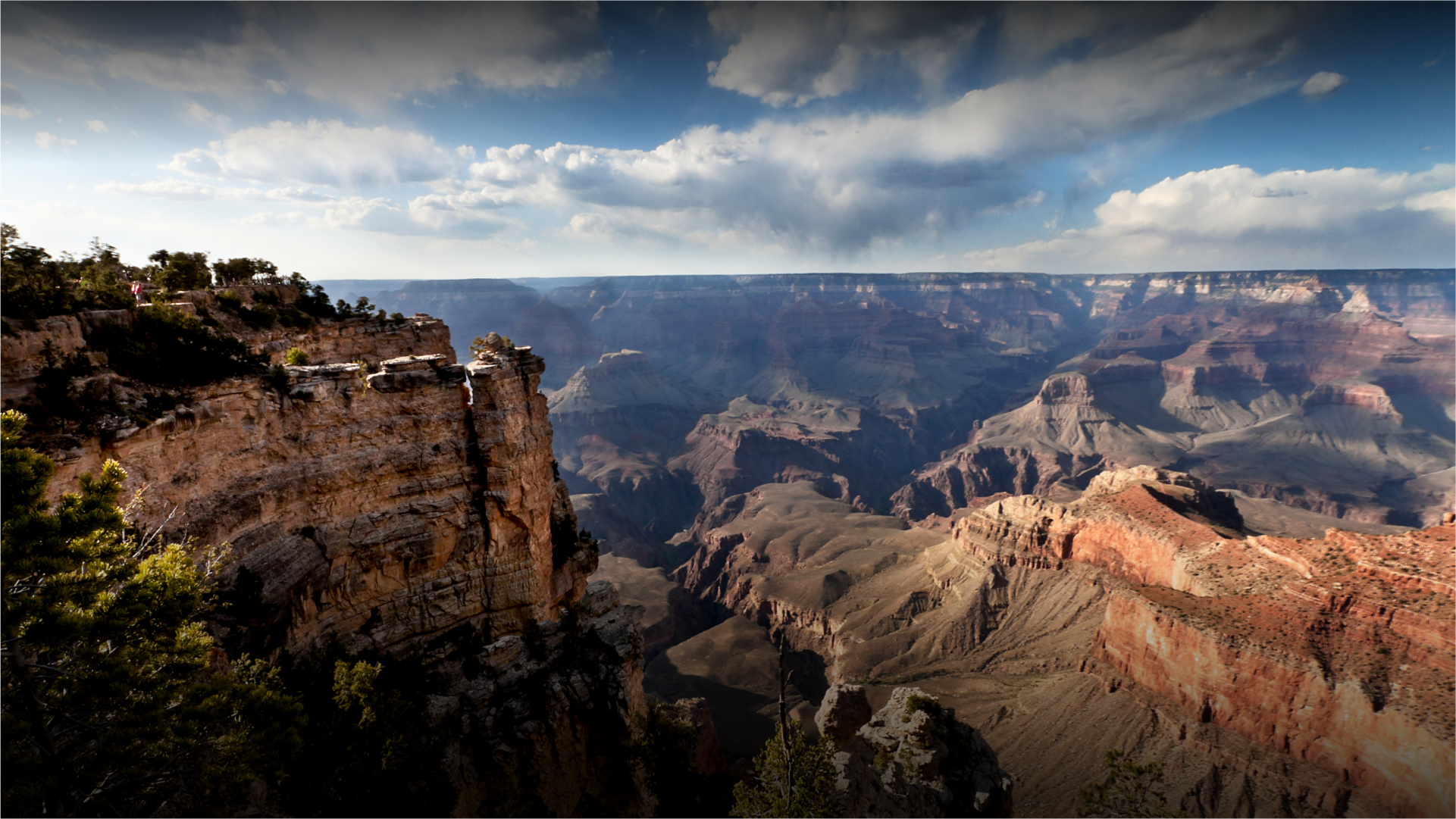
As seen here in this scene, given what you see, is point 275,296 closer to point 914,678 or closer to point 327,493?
point 327,493

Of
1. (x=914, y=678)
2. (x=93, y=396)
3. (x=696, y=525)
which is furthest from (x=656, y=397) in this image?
(x=93, y=396)

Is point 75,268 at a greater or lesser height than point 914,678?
greater

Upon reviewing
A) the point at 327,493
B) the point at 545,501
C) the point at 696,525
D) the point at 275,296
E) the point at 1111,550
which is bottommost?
the point at 696,525

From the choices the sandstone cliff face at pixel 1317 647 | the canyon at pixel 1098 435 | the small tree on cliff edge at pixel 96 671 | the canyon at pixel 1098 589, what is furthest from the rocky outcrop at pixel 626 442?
the small tree on cliff edge at pixel 96 671

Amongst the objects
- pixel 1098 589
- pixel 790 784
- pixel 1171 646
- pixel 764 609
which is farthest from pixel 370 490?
pixel 1098 589

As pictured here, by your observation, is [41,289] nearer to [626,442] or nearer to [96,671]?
[96,671]
